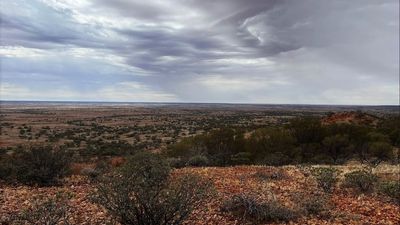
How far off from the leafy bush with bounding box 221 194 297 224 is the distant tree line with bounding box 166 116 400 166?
43.1 ft

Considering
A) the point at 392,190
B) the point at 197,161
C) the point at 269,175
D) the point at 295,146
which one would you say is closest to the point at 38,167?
the point at 269,175

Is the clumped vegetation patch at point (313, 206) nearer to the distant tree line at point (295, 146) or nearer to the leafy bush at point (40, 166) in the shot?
the leafy bush at point (40, 166)

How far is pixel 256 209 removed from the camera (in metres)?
9.67

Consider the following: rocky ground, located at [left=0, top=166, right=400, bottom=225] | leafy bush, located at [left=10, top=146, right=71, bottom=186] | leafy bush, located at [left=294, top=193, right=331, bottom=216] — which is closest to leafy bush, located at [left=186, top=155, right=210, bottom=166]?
rocky ground, located at [left=0, top=166, right=400, bottom=225]

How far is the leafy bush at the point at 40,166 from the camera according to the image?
1321 cm

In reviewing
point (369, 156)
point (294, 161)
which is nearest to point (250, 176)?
point (294, 161)

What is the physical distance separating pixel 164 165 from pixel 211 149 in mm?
12703

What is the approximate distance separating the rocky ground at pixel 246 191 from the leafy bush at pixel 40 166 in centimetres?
49

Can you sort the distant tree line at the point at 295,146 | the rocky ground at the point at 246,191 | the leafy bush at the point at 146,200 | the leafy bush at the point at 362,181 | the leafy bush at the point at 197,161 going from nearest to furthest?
the leafy bush at the point at 146,200, the rocky ground at the point at 246,191, the leafy bush at the point at 362,181, the leafy bush at the point at 197,161, the distant tree line at the point at 295,146

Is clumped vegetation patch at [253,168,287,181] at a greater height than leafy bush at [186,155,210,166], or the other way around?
clumped vegetation patch at [253,168,287,181]

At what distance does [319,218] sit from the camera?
972 centimetres

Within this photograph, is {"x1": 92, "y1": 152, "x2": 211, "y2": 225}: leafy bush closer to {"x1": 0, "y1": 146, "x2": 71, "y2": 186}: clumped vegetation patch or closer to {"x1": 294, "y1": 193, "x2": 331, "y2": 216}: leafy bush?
{"x1": 294, "y1": 193, "x2": 331, "y2": 216}: leafy bush

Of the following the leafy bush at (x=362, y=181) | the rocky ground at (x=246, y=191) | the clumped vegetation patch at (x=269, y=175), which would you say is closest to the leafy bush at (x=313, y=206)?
the rocky ground at (x=246, y=191)

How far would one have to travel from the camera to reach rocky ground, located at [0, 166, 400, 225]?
9414 millimetres
